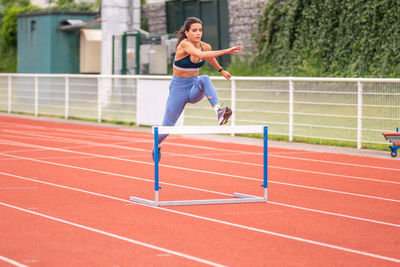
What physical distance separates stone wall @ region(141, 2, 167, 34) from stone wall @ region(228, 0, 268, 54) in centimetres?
487

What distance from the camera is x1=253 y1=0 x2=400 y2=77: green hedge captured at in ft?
75.6

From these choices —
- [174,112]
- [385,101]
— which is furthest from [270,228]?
[385,101]

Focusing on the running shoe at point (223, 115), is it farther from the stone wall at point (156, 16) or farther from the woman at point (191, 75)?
the stone wall at point (156, 16)

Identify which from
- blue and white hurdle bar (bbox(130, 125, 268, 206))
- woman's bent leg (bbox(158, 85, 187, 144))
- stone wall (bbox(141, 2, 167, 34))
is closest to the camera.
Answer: blue and white hurdle bar (bbox(130, 125, 268, 206))

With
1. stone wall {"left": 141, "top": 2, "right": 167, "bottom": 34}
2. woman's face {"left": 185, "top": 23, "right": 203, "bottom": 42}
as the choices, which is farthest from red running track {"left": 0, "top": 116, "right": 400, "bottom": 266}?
stone wall {"left": 141, "top": 2, "right": 167, "bottom": 34}

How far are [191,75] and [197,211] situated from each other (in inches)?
70.8

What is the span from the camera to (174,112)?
32.7 feet

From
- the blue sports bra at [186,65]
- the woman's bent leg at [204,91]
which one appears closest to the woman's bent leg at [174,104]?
the woman's bent leg at [204,91]

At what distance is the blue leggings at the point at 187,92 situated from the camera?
30.9 feet

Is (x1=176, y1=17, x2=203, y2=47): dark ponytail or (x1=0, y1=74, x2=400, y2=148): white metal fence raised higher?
(x1=176, y1=17, x2=203, y2=47): dark ponytail

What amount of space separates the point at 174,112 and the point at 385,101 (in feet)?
23.9

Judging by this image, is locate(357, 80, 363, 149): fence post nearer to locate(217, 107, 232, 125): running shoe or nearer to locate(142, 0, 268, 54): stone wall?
locate(217, 107, 232, 125): running shoe

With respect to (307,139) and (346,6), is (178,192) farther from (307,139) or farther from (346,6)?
(346,6)

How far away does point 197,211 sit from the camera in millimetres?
8773
